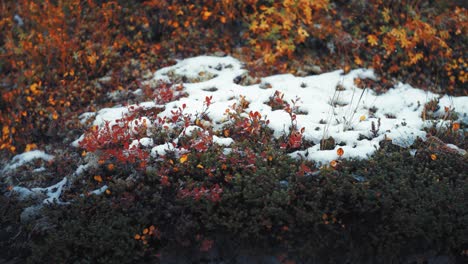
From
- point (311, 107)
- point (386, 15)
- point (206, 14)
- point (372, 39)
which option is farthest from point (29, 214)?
point (386, 15)

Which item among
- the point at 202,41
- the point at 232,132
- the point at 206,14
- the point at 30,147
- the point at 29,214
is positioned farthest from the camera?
the point at 202,41

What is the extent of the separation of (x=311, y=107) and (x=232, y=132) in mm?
1369

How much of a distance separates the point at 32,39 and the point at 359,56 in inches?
230

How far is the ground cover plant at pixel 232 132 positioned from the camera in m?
4.04

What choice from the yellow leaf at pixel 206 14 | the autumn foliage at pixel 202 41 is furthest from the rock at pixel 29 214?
the yellow leaf at pixel 206 14

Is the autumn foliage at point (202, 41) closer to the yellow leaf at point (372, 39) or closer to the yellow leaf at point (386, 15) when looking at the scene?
the yellow leaf at point (372, 39)

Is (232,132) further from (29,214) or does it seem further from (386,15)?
(386,15)

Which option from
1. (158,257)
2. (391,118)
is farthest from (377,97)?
(158,257)

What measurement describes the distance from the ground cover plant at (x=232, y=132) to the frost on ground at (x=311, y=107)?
3cm

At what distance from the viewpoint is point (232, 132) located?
5.21 m

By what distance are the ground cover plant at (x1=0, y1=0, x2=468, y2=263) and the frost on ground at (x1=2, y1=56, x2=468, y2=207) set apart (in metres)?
0.03

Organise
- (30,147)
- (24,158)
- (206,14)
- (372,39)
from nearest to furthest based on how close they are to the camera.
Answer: (24,158), (30,147), (372,39), (206,14)

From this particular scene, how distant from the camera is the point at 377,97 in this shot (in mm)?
6266

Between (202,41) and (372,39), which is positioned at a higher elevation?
(372,39)
